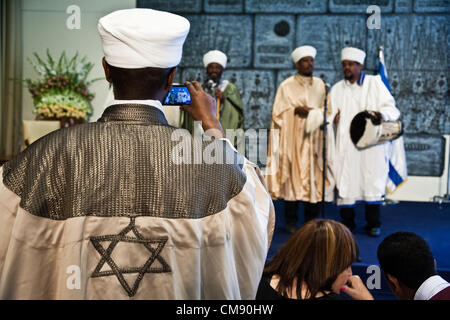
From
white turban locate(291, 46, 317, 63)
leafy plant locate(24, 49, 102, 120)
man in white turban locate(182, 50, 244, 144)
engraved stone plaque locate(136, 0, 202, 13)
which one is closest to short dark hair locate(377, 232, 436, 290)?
man in white turban locate(182, 50, 244, 144)

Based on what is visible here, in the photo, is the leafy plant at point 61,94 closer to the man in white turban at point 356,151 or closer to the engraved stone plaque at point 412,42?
the man in white turban at point 356,151

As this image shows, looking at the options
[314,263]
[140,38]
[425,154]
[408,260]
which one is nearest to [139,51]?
[140,38]

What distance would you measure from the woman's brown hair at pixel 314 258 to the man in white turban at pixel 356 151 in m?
3.43

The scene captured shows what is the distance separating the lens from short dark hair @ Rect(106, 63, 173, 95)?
3.87 ft

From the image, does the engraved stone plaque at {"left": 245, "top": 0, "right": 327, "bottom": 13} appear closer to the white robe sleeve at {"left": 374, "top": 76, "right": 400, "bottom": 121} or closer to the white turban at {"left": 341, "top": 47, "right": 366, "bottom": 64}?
the white turban at {"left": 341, "top": 47, "right": 366, "bottom": 64}

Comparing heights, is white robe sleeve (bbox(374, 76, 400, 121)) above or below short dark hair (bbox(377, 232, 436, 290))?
above

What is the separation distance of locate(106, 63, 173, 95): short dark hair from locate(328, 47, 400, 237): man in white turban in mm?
A: 4282

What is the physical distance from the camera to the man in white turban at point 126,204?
111 centimetres

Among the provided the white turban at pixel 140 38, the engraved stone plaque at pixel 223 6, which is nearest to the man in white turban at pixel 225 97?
the engraved stone plaque at pixel 223 6

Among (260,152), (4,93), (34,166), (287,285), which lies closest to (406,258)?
(287,285)

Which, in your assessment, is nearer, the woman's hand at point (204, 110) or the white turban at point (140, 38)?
the white turban at point (140, 38)

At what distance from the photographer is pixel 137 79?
1.19 metres

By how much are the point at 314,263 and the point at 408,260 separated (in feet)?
1.62

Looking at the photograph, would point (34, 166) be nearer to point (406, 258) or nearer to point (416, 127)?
point (406, 258)
